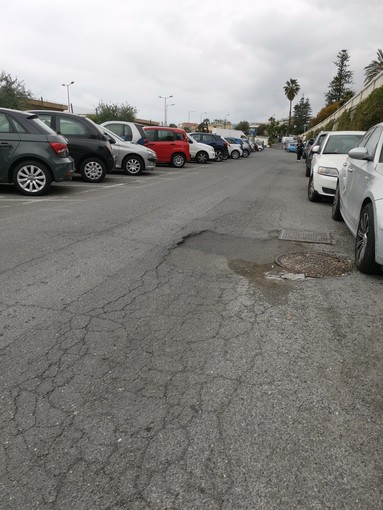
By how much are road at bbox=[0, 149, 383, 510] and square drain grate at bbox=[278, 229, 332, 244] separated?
67 cm

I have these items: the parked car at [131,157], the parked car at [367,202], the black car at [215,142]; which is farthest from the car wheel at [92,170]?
the black car at [215,142]

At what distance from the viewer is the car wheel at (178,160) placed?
63.9ft

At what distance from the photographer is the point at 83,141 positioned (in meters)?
10.9

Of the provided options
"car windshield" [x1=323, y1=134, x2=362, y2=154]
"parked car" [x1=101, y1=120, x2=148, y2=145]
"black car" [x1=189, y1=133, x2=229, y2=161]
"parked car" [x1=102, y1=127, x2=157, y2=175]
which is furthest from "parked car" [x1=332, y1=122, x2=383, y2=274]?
"black car" [x1=189, y1=133, x2=229, y2=161]

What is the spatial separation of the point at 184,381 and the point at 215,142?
26.2m

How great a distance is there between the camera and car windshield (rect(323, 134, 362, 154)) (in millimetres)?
9531

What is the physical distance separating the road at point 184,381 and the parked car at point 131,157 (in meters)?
9.29

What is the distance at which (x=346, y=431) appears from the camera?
205cm

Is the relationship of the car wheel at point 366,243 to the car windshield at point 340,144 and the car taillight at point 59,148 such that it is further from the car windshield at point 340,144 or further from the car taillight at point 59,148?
the car taillight at point 59,148

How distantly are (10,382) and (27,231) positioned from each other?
12.5ft

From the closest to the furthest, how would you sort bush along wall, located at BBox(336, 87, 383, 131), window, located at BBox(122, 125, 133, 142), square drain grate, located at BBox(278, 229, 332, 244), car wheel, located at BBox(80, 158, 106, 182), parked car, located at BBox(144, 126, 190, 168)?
square drain grate, located at BBox(278, 229, 332, 244)
car wheel, located at BBox(80, 158, 106, 182)
window, located at BBox(122, 125, 133, 142)
parked car, located at BBox(144, 126, 190, 168)
bush along wall, located at BBox(336, 87, 383, 131)

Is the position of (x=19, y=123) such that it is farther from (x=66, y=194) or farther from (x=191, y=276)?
(x=191, y=276)

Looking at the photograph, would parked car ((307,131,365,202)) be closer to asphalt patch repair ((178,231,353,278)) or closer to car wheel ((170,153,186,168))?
asphalt patch repair ((178,231,353,278))

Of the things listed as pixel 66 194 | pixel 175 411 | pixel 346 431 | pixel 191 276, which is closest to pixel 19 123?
pixel 66 194
